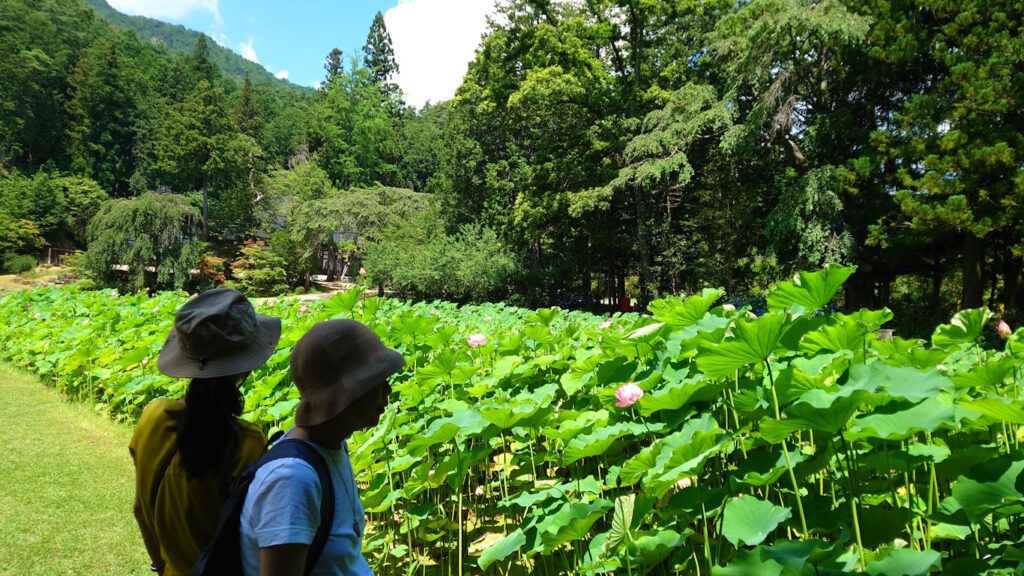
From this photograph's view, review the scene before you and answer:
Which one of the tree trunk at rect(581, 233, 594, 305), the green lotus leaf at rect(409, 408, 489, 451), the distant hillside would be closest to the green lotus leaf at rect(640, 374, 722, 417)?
the green lotus leaf at rect(409, 408, 489, 451)

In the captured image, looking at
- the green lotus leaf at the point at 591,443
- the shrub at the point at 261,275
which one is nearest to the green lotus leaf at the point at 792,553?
the green lotus leaf at the point at 591,443

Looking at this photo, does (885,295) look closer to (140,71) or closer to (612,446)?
(612,446)

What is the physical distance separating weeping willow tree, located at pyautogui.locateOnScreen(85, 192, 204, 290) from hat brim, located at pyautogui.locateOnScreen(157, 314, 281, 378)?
2487 centimetres

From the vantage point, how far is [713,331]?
140 cm

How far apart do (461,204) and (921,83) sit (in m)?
15.6

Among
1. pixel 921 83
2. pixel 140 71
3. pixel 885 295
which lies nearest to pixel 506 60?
pixel 921 83

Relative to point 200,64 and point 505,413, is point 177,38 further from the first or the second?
point 505,413

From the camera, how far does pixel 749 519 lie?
45.8 inches

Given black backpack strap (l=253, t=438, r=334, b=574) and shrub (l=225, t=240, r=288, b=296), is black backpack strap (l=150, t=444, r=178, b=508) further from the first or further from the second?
shrub (l=225, t=240, r=288, b=296)

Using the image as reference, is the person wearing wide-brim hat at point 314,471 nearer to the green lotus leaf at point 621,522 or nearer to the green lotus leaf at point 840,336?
the green lotus leaf at point 621,522

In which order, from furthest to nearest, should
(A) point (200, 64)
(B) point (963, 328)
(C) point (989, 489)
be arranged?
(A) point (200, 64)
(B) point (963, 328)
(C) point (989, 489)

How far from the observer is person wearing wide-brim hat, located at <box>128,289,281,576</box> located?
123cm

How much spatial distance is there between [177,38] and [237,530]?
14170 centimetres

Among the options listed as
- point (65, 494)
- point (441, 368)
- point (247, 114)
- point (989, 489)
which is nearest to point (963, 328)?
point (989, 489)
